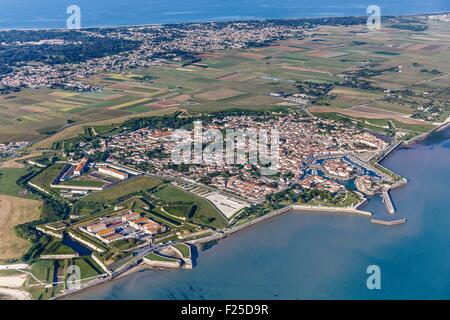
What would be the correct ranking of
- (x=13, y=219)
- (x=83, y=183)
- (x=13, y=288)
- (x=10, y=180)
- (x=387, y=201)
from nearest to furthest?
(x=13, y=288) → (x=13, y=219) → (x=387, y=201) → (x=83, y=183) → (x=10, y=180)

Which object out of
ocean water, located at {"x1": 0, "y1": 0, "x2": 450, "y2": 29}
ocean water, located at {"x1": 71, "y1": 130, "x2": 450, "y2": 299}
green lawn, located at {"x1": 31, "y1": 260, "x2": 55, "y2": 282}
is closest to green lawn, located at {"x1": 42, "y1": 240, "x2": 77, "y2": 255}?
green lawn, located at {"x1": 31, "y1": 260, "x2": 55, "y2": 282}

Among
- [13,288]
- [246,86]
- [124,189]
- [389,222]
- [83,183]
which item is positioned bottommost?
[13,288]

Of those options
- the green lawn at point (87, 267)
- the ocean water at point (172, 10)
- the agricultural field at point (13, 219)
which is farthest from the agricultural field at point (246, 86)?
the ocean water at point (172, 10)

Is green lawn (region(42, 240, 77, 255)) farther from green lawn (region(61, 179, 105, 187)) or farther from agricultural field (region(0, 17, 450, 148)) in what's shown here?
agricultural field (region(0, 17, 450, 148))

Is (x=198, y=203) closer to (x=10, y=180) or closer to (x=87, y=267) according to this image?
(x=87, y=267)

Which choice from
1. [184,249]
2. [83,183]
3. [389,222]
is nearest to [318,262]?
[389,222]

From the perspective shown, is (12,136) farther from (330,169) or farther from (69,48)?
(69,48)

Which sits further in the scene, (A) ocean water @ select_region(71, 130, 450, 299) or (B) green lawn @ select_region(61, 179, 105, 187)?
(B) green lawn @ select_region(61, 179, 105, 187)
